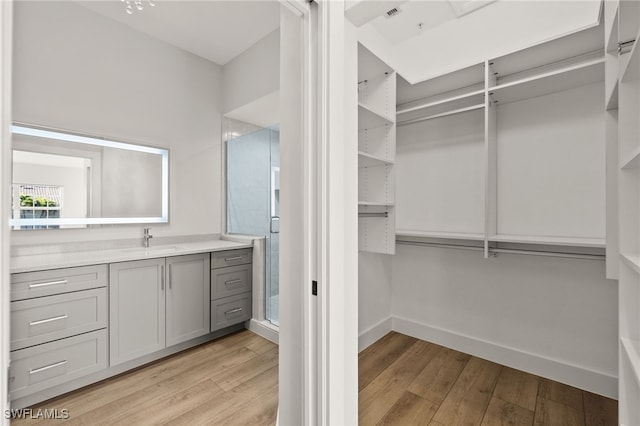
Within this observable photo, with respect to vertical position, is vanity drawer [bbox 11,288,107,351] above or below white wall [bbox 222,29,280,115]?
below

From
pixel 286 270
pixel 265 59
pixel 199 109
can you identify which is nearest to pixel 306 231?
pixel 286 270

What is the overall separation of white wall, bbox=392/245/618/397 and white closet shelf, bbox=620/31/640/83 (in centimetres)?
134

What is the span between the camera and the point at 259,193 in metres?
3.00

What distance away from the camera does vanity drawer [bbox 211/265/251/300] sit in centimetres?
272

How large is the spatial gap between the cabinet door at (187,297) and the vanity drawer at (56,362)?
0.49 metres

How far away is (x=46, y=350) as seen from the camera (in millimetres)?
1816

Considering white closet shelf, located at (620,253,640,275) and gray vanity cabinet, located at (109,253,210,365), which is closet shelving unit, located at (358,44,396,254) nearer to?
white closet shelf, located at (620,253,640,275)

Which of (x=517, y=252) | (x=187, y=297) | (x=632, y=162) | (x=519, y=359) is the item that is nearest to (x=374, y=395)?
(x=519, y=359)

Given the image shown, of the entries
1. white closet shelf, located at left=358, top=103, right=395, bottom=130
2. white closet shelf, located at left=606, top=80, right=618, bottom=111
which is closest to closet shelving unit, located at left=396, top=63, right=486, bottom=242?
white closet shelf, located at left=358, top=103, right=395, bottom=130

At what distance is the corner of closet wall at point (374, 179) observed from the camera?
2.37m

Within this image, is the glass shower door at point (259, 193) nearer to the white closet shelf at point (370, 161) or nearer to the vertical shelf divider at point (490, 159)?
the white closet shelf at point (370, 161)

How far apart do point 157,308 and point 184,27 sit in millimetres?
2444

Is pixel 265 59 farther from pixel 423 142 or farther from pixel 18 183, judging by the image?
pixel 18 183

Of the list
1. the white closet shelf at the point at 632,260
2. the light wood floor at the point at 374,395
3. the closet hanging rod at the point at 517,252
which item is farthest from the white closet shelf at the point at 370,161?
the light wood floor at the point at 374,395
